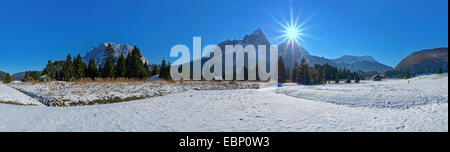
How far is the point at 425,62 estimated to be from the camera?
96188mm

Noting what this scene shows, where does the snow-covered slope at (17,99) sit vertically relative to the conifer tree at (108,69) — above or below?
below

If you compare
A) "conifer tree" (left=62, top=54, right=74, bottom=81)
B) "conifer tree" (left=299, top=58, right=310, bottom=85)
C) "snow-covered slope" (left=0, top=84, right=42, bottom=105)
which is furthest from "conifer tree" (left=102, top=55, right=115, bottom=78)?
"conifer tree" (left=299, top=58, right=310, bottom=85)

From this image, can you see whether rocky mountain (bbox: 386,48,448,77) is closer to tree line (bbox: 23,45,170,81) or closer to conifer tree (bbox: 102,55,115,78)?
tree line (bbox: 23,45,170,81)

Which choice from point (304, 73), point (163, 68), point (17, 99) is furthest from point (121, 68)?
point (304, 73)

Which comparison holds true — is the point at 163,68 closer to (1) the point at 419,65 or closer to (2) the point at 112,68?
(2) the point at 112,68

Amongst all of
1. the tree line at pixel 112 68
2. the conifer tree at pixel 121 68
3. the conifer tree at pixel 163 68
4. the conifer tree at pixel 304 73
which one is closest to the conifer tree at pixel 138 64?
the tree line at pixel 112 68

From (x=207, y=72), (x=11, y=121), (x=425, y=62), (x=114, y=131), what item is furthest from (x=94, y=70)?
(x=425, y=62)

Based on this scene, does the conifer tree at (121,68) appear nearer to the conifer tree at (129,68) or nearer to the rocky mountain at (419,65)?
the conifer tree at (129,68)

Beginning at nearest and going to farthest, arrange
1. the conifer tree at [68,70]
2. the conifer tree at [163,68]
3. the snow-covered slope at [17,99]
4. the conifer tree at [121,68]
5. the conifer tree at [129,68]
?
the snow-covered slope at [17,99], the conifer tree at [129,68], the conifer tree at [121,68], the conifer tree at [68,70], the conifer tree at [163,68]

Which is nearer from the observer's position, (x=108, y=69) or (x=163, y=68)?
(x=108, y=69)
